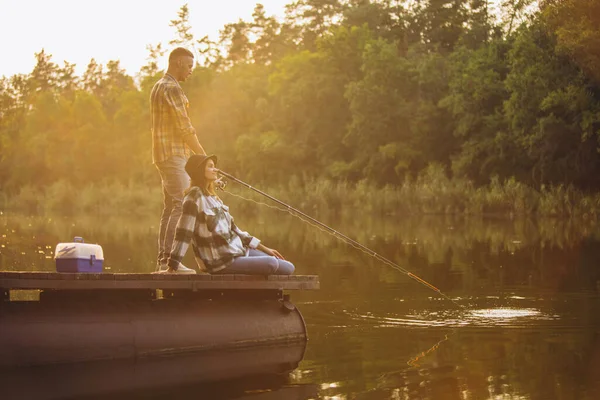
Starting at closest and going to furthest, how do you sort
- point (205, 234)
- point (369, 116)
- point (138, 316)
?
1. point (138, 316)
2. point (205, 234)
3. point (369, 116)

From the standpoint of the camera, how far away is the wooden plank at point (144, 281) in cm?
832

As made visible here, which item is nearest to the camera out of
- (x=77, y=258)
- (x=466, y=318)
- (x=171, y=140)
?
(x=77, y=258)

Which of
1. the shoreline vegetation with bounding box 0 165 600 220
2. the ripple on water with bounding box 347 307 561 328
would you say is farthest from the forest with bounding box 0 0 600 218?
the ripple on water with bounding box 347 307 561 328

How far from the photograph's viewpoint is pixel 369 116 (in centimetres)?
5662

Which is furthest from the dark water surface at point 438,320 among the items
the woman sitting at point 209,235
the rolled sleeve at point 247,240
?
the rolled sleeve at point 247,240

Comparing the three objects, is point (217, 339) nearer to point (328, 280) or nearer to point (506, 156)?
point (328, 280)

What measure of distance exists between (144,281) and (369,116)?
159 feet

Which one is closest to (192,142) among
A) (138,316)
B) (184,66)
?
(184,66)

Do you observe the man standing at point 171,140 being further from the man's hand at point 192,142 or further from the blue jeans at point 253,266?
the blue jeans at point 253,266

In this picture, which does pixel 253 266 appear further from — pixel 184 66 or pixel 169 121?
pixel 184 66

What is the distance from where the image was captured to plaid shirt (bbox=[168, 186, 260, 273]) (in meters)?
9.09

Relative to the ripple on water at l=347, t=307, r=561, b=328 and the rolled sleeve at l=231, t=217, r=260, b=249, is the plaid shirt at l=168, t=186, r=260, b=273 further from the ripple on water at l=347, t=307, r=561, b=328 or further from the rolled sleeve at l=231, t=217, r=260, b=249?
the ripple on water at l=347, t=307, r=561, b=328

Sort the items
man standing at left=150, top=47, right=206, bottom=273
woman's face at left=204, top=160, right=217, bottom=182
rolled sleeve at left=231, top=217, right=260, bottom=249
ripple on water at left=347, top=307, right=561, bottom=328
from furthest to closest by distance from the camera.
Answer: ripple on water at left=347, top=307, right=561, bottom=328
man standing at left=150, top=47, right=206, bottom=273
rolled sleeve at left=231, top=217, right=260, bottom=249
woman's face at left=204, top=160, right=217, bottom=182

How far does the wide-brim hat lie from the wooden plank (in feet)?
3.02
